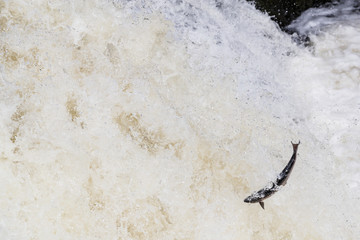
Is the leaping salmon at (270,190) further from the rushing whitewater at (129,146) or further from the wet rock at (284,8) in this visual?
the wet rock at (284,8)

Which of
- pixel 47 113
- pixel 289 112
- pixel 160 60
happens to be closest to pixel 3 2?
pixel 47 113

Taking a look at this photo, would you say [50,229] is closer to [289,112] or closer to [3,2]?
[3,2]

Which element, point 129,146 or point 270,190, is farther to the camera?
point 129,146

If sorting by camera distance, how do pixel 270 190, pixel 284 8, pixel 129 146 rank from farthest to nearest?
pixel 284 8, pixel 129 146, pixel 270 190

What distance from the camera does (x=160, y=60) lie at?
294 cm

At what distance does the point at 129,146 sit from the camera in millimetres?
2764

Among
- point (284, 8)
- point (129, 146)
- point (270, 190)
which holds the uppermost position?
point (284, 8)

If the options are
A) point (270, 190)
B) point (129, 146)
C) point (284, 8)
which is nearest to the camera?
point (270, 190)

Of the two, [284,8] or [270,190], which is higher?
[284,8]

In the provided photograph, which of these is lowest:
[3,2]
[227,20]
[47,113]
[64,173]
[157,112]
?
[64,173]

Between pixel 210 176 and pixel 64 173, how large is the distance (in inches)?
47.1

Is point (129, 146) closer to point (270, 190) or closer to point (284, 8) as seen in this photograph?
point (270, 190)

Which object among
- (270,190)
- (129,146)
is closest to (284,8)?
(270,190)

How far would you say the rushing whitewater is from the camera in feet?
9.04
